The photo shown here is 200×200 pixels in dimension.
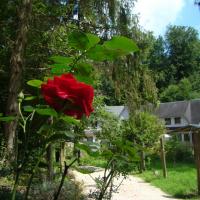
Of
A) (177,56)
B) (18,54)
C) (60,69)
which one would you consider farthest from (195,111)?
(60,69)

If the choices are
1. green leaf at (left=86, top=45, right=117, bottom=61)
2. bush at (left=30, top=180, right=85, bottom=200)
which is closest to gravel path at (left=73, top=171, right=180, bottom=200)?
bush at (left=30, top=180, right=85, bottom=200)

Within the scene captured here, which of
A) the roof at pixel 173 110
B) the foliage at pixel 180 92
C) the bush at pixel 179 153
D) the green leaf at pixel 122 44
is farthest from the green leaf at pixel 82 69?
the foliage at pixel 180 92

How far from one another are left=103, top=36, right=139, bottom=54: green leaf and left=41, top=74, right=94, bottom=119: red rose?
14 cm

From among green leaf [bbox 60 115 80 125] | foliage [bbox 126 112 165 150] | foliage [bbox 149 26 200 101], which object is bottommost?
green leaf [bbox 60 115 80 125]

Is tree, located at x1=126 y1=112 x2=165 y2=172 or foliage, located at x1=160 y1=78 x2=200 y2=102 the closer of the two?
tree, located at x1=126 y1=112 x2=165 y2=172

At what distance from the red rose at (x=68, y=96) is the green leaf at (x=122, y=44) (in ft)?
0.47

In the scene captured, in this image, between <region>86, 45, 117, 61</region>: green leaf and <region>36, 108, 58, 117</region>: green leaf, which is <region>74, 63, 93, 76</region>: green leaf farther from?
<region>36, 108, 58, 117</region>: green leaf

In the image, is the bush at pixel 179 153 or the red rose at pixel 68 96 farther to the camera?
the bush at pixel 179 153

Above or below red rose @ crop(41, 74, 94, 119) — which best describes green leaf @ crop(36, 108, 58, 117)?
below

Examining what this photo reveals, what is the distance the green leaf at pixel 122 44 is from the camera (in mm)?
1297

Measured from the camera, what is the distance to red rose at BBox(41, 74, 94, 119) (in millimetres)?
1256

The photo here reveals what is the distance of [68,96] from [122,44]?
8.5 inches

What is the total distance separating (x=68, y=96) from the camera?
1248 millimetres

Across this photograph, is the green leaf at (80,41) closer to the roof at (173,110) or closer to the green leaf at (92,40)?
the green leaf at (92,40)
